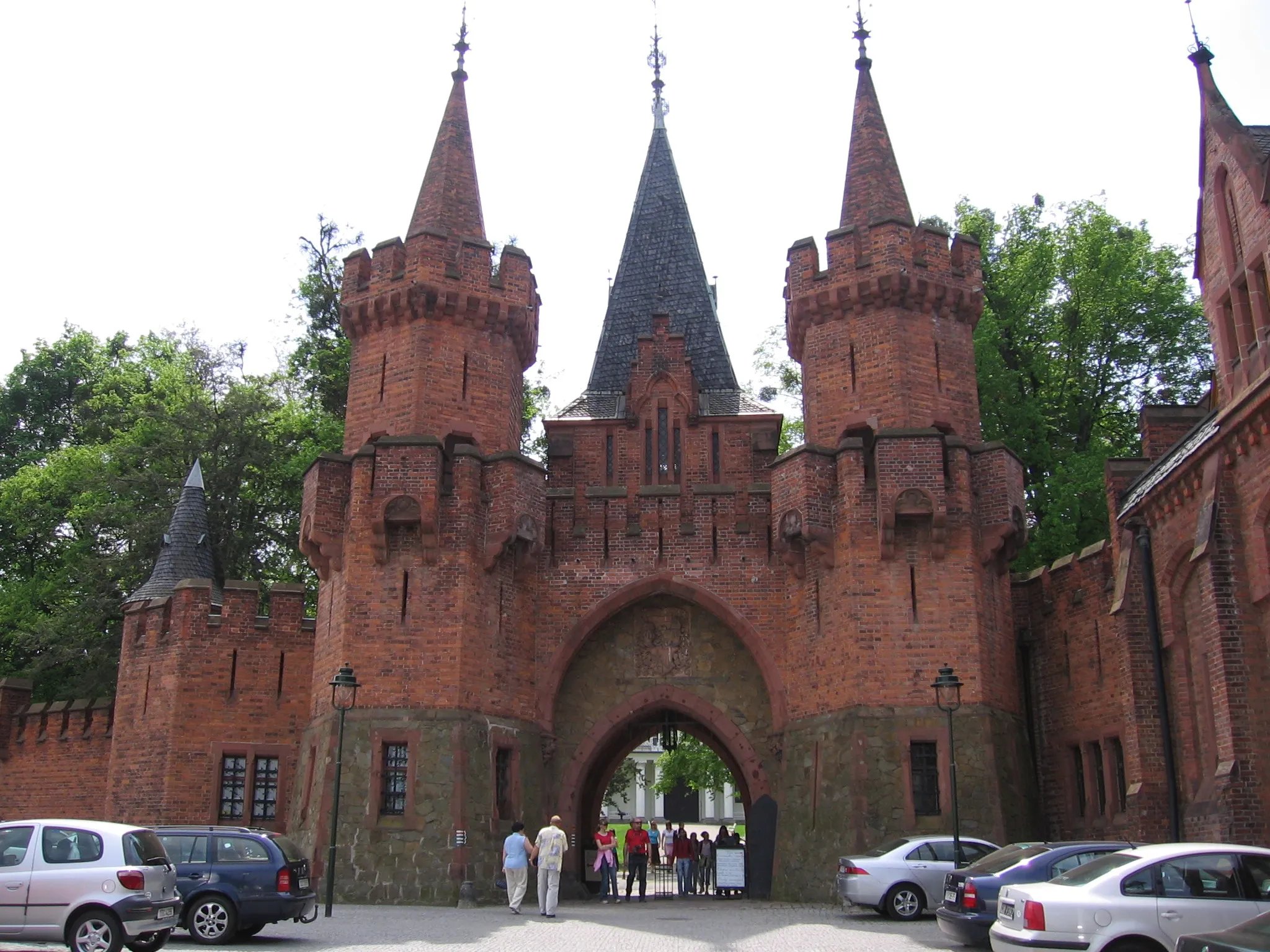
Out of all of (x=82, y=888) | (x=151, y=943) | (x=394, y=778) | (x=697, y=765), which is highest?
(x=697, y=765)

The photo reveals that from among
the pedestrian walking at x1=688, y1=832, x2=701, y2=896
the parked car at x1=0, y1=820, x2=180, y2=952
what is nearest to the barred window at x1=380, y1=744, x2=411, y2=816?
the pedestrian walking at x1=688, y1=832, x2=701, y2=896

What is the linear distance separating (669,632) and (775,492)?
322 cm

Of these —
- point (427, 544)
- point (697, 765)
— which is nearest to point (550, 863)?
point (427, 544)

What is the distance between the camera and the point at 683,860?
76.4 ft

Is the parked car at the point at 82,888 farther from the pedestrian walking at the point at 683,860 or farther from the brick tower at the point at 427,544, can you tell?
the pedestrian walking at the point at 683,860

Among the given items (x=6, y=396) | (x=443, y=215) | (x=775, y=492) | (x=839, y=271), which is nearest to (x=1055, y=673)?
(x=775, y=492)

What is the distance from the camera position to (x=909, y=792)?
18.5 meters

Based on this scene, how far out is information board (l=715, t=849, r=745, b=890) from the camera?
21766 mm

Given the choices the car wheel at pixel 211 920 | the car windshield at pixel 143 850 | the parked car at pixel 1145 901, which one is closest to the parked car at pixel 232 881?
the car wheel at pixel 211 920

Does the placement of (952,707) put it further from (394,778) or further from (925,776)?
(394,778)

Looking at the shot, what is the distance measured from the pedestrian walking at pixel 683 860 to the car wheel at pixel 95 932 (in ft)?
45.6

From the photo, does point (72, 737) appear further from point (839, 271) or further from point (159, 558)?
point (839, 271)

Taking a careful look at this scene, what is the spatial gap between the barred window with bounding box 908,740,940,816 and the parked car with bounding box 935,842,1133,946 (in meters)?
5.58

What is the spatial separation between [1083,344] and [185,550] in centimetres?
2053
